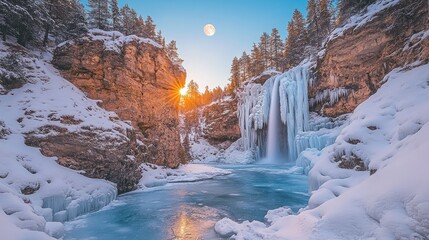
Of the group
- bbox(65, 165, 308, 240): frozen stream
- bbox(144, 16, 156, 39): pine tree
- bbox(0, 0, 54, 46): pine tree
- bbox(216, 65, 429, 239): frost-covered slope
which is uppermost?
bbox(144, 16, 156, 39): pine tree

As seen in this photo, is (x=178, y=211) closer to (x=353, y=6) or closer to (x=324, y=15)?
(x=353, y=6)

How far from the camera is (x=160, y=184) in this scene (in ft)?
51.8

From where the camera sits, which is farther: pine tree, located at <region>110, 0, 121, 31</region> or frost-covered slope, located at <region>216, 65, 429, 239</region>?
pine tree, located at <region>110, 0, 121, 31</region>

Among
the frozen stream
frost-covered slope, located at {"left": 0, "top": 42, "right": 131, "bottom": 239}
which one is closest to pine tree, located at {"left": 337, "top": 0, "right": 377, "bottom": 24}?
the frozen stream

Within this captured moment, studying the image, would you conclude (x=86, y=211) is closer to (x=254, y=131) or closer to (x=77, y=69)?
(x=77, y=69)

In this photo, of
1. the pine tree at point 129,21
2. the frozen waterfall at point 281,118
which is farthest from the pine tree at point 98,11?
the frozen waterfall at point 281,118

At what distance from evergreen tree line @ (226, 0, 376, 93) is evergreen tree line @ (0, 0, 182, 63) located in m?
22.1

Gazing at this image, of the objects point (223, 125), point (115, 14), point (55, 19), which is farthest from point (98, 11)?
point (223, 125)

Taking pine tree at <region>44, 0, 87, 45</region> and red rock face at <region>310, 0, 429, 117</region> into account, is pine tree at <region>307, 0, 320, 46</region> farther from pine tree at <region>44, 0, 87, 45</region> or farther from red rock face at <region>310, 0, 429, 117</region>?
pine tree at <region>44, 0, 87, 45</region>

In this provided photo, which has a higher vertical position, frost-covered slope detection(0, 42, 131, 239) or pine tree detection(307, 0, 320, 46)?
pine tree detection(307, 0, 320, 46)

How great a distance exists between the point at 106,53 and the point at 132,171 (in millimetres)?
9487

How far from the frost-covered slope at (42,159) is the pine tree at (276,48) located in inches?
1431

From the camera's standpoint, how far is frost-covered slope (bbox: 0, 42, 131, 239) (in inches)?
202

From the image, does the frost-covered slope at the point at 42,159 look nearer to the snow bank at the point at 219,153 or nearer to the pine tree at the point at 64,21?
the pine tree at the point at 64,21
